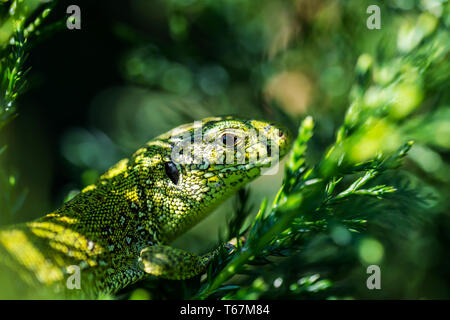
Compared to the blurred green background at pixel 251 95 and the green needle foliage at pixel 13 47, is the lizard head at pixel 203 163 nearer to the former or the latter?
the blurred green background at pixel 251 95

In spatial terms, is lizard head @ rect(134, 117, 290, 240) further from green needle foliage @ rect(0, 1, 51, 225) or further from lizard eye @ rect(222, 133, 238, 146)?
green needle foliage @ rect(0, 1, 51, 225)

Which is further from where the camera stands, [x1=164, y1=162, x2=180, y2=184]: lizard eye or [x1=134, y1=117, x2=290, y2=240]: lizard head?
[x1=164, y1=162, x2=180, y2=184]: lizard eye

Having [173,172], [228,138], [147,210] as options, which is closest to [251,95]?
[228,138]

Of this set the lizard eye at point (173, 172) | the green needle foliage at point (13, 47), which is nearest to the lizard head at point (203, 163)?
the lizard eye at point (173, 172)

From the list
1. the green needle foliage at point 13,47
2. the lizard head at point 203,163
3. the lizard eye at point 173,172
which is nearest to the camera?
the green needle foliage at point 13,47

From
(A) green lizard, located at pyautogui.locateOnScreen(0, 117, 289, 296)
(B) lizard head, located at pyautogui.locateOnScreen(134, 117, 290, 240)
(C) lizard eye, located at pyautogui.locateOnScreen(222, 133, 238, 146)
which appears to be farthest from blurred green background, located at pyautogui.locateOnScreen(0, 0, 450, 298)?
(C) lizard eye, located at pyautogui.locateOnScreen(222, 133, 238, 146)

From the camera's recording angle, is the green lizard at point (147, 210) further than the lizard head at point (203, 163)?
No

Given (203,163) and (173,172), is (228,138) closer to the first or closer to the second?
(203,163)
